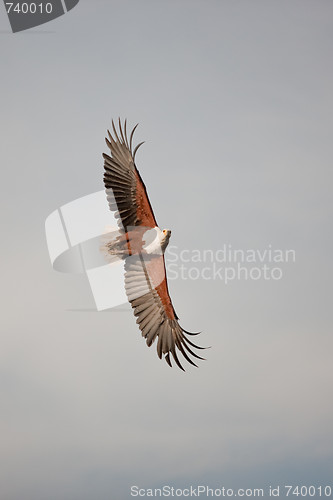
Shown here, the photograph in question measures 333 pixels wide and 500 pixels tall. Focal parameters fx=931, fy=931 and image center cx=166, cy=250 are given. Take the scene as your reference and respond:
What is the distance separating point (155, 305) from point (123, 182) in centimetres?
133

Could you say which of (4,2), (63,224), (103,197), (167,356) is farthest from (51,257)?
(4,2)

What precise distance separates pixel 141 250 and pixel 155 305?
1.94ft

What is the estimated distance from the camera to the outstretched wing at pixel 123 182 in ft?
29.9

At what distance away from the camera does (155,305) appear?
9.53m

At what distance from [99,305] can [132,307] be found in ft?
1.64

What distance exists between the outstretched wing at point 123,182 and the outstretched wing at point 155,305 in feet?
1.79

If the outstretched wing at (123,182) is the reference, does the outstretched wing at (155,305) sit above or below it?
below

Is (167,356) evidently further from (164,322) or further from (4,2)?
(4,2)

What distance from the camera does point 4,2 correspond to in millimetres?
10531

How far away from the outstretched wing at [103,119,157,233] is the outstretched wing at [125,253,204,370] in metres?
0.55

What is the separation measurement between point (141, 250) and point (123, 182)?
0.75m

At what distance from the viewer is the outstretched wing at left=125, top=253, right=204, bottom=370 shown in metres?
9.47

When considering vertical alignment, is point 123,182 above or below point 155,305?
above

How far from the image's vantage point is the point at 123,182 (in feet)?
29.9
